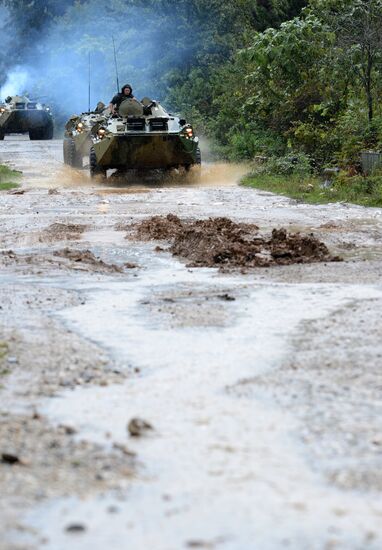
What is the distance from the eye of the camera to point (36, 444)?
5.37 metres

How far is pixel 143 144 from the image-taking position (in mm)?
22703

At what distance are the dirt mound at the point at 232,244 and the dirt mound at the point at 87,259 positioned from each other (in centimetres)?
74

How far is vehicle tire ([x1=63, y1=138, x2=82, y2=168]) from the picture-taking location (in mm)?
28109

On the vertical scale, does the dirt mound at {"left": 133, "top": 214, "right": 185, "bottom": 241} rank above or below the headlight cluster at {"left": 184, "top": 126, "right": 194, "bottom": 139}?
below

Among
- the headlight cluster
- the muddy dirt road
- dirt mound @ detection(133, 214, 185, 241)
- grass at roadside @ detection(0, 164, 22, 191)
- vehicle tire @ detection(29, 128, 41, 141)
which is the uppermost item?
the headlight cluster

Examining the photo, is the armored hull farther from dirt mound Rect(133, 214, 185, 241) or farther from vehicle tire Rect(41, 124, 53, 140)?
vehicle tire Rect(41, 124, 53, 140)

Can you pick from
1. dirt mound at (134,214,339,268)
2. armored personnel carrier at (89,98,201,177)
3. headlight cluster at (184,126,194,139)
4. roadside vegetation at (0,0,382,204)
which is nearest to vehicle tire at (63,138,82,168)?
roadside vegetation at (0,0,382,204)

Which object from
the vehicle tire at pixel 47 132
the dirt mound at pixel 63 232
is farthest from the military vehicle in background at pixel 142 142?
the vehicle tire at pixel 47 132

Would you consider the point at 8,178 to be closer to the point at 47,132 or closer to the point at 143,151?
the point at 143,151

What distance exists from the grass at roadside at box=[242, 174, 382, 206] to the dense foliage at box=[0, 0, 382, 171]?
43.8 inches

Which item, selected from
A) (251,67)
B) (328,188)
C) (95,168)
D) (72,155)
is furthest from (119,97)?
(251,67)

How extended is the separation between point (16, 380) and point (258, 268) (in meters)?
4.62

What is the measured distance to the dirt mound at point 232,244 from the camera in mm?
11328

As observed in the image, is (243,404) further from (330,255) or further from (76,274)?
(330,255)
